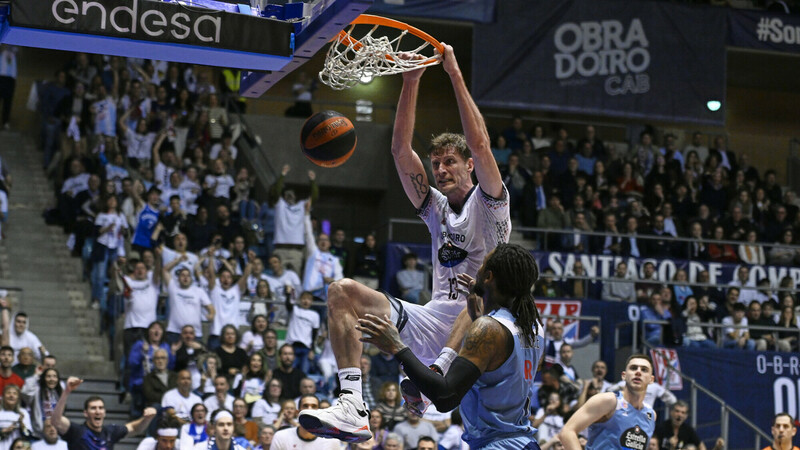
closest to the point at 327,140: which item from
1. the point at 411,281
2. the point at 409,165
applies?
the point at 409,165

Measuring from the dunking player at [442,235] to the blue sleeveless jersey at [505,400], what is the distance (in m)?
0.69

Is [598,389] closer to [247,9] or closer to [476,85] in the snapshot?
[476,85]

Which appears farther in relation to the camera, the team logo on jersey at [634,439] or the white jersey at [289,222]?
the white jersey at [289,222]

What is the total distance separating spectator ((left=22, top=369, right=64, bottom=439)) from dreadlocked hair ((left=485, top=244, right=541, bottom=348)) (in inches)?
350

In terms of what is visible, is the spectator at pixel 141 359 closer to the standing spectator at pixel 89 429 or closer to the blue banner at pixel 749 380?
the standing spectator at pixel 89 429

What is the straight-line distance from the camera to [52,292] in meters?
18.1

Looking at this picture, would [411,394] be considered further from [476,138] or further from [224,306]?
[224,306]

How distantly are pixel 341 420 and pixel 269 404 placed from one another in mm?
8102

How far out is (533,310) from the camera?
6012 mm

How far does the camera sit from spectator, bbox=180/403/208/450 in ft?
43.2

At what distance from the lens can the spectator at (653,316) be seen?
59.0 ft

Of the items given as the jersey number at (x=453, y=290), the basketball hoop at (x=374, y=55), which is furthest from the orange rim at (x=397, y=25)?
the jersey number at (x=453, y=290)

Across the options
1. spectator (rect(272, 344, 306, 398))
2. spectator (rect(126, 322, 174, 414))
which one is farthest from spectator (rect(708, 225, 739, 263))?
spectator (rect(126, 322, 174, 414))

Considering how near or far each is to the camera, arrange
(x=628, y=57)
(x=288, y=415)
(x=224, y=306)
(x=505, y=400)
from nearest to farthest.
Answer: (x=505, y=400) → (x=288, y=415) → (x=224, y=306) → (x=628, y=57)
